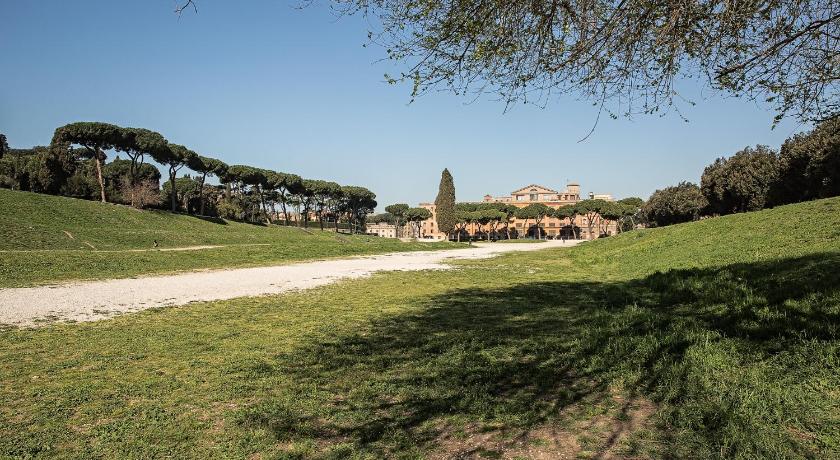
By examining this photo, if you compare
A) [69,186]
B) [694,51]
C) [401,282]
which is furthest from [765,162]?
[69,186]

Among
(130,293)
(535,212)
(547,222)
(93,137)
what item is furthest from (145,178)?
(547,222)

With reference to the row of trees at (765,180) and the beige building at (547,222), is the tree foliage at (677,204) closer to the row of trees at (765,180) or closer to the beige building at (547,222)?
the row of trees at (765,180)

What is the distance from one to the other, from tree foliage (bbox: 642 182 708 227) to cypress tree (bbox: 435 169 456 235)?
3249 centimetres

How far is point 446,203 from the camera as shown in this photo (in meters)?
82.8

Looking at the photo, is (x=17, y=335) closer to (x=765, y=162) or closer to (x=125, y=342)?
(x=125, y=342)

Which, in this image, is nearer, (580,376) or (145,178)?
(580,376)

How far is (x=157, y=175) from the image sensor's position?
80062 millimetres

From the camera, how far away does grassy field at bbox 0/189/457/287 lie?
59.7 ft

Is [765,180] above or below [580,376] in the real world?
above

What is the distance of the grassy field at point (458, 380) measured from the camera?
343cm

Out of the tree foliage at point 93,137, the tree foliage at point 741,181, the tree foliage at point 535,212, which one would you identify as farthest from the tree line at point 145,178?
the tree foliage at point 741,181

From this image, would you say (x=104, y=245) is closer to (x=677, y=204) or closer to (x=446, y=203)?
(x=446, y=203)

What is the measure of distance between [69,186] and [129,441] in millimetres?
67485

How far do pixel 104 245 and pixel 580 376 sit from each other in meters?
35.2
